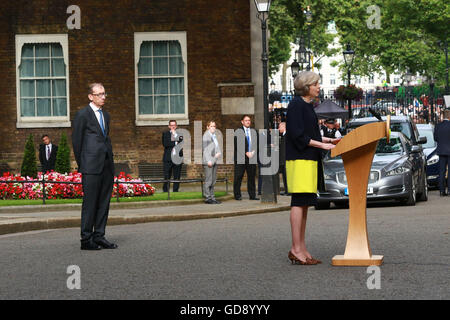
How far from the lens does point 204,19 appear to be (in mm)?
26266

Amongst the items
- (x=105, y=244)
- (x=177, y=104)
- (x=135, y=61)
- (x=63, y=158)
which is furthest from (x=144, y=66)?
(x=105, y=244)

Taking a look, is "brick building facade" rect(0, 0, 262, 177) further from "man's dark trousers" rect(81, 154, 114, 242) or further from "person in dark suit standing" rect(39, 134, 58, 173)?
"man's dark trousers" rect(81, 154, 114, 242)

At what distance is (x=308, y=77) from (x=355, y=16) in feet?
92.0

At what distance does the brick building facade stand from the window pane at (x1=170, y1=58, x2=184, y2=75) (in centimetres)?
3

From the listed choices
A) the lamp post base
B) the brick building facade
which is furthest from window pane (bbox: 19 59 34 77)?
the lamp post base

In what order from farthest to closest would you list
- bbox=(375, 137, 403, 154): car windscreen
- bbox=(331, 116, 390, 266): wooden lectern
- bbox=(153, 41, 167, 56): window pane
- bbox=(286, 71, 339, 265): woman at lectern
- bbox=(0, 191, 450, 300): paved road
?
1. bbox=(153, 41, 167, 56): window pane
2. bbox=(375, 137, 403, 154): car windscreen
3. bbox=(286, 71, 339, 265): woman at lectern
4. bbox=(331, 116, 390, 266): wooden lectern
5. bbox=(0, 191, 450, 300): paved road

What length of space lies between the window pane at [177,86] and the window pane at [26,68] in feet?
12.8

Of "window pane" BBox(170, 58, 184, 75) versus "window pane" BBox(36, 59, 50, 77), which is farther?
"window pane" BBox(36, 59, 50, 77)

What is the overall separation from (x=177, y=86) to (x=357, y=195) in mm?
17510

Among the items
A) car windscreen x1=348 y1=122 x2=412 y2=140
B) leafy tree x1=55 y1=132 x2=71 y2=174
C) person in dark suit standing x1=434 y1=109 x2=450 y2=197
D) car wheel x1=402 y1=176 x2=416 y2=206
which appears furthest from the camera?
leafy tree x1=55 y1=132 x2=71 y2=174

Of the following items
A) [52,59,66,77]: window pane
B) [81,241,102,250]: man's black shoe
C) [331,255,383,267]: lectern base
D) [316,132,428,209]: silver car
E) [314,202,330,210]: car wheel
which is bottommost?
[314,202,330,210]: car wheel

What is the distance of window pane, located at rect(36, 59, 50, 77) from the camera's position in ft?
87.8

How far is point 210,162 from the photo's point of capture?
2009cm

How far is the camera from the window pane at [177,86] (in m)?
26.7
